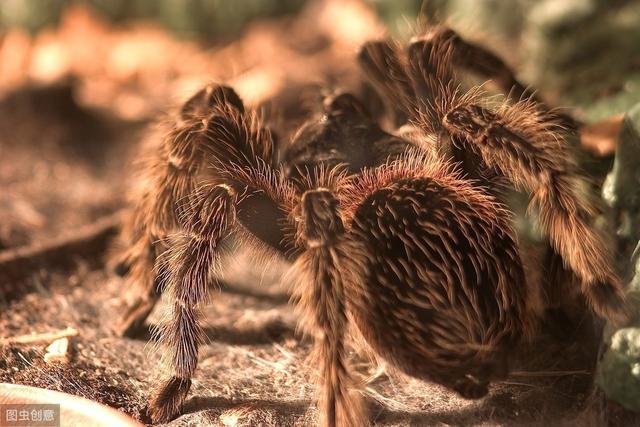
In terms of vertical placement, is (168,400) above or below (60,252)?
below

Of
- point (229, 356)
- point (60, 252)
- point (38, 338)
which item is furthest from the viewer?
point (60, 252)

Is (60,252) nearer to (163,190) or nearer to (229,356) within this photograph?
(163,190)

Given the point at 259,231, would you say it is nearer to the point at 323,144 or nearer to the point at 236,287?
the point at 323,144

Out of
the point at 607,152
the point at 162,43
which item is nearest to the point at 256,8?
the point at 162,43

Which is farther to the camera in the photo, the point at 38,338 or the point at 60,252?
the point at 60,252

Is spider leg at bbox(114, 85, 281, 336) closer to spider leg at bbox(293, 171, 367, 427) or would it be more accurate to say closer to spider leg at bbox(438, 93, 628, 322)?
spider leg at bbox(293, 171, 367, 427)

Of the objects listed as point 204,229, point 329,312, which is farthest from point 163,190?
point 329,312

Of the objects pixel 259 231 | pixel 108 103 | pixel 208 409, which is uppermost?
pixel 108 103

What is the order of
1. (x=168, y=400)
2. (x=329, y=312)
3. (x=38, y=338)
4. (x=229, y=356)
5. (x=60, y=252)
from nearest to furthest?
(x=329, y=312) → (x=168, y=400) → (x=38, y=338) → (x=229, y=356) → (x=60, y=252)
